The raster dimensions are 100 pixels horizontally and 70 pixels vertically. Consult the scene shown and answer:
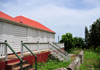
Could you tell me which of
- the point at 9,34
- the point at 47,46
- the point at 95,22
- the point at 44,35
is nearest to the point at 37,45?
the point at 47,46

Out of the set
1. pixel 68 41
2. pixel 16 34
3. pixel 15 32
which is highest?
pixel 15 32

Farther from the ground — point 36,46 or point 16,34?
point 16,34

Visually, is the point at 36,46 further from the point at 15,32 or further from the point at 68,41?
the point at 68,41

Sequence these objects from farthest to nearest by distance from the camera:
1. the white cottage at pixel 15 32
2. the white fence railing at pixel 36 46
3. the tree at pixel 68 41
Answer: the tree at pixel 68 41
the white cottage at pixel 15 32
the white fence railing at pixel 36 46

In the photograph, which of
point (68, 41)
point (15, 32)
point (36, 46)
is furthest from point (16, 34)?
point (68, 41)

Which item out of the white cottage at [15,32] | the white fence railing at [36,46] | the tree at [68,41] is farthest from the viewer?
the tree at [68,41]

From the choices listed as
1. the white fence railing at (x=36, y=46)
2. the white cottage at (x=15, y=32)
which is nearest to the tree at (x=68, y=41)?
the white cottage at (x=15, y=32)

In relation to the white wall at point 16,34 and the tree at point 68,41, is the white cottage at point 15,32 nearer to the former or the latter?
the white wall at point 16,34

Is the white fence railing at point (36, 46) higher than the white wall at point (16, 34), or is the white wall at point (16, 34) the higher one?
the white wall at point (16, 34)

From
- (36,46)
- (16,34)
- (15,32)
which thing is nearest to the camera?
(36,46)

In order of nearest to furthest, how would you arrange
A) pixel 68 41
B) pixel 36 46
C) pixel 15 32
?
pixel 36 46 < pixel 15 32 < pixel 68 41

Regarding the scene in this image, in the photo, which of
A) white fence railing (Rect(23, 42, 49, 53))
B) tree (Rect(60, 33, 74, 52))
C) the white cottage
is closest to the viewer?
white fence railing (Rect(23, 42, 49, 53))

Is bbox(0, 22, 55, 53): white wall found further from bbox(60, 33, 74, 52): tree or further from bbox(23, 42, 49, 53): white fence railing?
bbox(60, 33, 74, 52): tree

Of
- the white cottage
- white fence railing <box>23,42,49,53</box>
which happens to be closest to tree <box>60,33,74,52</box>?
the white cottage
